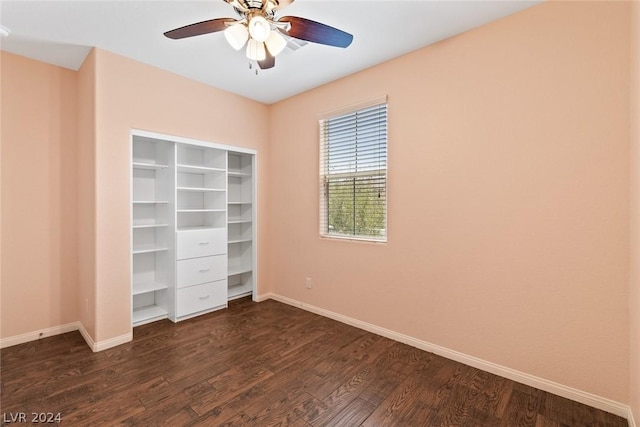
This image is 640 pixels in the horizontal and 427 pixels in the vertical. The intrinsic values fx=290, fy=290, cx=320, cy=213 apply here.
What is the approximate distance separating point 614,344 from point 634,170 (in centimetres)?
105

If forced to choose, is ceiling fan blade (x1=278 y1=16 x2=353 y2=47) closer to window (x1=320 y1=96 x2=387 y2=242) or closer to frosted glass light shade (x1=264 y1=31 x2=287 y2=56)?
frosted glass light shade (x1=264 y1=31 x2=287 y2=56)

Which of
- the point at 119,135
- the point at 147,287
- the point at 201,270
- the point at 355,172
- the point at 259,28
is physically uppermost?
the point at 259,28

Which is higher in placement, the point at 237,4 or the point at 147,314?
the point at 237,4

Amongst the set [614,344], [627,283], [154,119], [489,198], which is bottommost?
[614,344]

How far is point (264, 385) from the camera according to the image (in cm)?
207

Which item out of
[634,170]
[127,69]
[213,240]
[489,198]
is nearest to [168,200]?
[213,240]

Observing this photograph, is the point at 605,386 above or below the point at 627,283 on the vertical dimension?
below

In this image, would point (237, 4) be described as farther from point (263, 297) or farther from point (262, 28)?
point (263, 297)

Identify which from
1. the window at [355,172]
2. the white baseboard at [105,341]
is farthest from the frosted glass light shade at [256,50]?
the white baseboard at [105,341]

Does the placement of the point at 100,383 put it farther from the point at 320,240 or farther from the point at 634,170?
the point at 634,170

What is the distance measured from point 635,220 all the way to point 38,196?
182 inches

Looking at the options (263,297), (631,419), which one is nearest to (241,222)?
(263,297)

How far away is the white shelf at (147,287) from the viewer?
308cm

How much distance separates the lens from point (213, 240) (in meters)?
3.50
